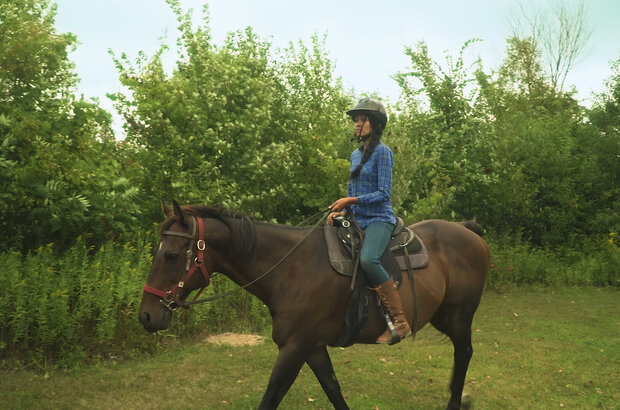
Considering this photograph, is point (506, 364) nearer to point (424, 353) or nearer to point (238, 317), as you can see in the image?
point (424, 353)

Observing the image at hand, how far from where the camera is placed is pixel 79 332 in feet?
24.0

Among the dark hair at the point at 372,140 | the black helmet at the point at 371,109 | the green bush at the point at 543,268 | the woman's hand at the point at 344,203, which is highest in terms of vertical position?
the black helmet at the point at 371,109

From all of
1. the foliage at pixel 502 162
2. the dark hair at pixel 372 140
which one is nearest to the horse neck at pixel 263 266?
the dark hair at pixel 372 140

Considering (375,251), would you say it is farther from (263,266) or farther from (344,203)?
(263,266)

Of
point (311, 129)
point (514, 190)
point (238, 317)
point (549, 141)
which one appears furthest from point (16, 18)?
point (549, 141)

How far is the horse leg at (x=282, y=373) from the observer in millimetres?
4121

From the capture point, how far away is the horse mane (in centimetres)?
440

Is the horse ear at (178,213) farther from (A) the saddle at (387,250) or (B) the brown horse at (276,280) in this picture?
(A) the saddle at (387,250)

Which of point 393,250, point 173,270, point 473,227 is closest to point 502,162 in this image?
point 473,227

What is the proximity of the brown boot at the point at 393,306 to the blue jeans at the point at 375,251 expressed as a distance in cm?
7

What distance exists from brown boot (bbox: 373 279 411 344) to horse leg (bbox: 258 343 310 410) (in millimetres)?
911

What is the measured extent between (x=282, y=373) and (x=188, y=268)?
1191 mm

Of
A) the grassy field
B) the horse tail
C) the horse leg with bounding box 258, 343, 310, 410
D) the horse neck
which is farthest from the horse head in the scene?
the horse tail

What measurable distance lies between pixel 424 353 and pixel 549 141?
1323 centimetres
